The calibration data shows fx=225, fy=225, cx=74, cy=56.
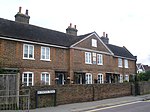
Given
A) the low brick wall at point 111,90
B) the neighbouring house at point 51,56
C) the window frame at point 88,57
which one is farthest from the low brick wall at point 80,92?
the window frame at point 88,57

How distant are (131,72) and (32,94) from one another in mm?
29306

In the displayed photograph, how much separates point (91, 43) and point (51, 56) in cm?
755

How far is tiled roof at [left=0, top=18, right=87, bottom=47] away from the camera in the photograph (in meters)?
23.5

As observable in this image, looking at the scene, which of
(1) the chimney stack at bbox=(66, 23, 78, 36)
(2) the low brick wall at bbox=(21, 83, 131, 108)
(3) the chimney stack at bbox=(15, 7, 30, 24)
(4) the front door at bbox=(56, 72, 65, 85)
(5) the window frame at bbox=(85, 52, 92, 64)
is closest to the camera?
(2) the low brick wall at bbox=(21, 83, 131, 108)

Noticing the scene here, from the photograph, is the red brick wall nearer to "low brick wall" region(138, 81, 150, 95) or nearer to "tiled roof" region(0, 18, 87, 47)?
"tiled roof" region(0, 18, 87, 47)

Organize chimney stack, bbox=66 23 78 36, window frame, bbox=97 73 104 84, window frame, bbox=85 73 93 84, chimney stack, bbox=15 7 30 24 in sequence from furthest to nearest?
chimney stack, bbox=66 23 78 36
window frame, bbox=97 73 104 84
window frame, bbox=85 73 93 84
chimney stack, bbox=15 7 30 24

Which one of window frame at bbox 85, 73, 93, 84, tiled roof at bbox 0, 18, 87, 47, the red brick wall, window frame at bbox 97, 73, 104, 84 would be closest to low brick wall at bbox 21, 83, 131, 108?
window frame at bbox 85, 73, 93, 84

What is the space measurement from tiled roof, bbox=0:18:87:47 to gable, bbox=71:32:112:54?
79 cm

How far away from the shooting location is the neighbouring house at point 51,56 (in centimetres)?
2302

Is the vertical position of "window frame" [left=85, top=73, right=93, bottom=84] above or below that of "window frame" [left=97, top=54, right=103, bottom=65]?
below

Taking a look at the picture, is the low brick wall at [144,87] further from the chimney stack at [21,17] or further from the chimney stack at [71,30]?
the chimney stack at [21,17]

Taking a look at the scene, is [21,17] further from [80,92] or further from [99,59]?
[80,92]

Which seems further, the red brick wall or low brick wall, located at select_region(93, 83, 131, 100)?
the red brick wall

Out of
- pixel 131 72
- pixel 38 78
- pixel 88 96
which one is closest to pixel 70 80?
pixel 38 78
